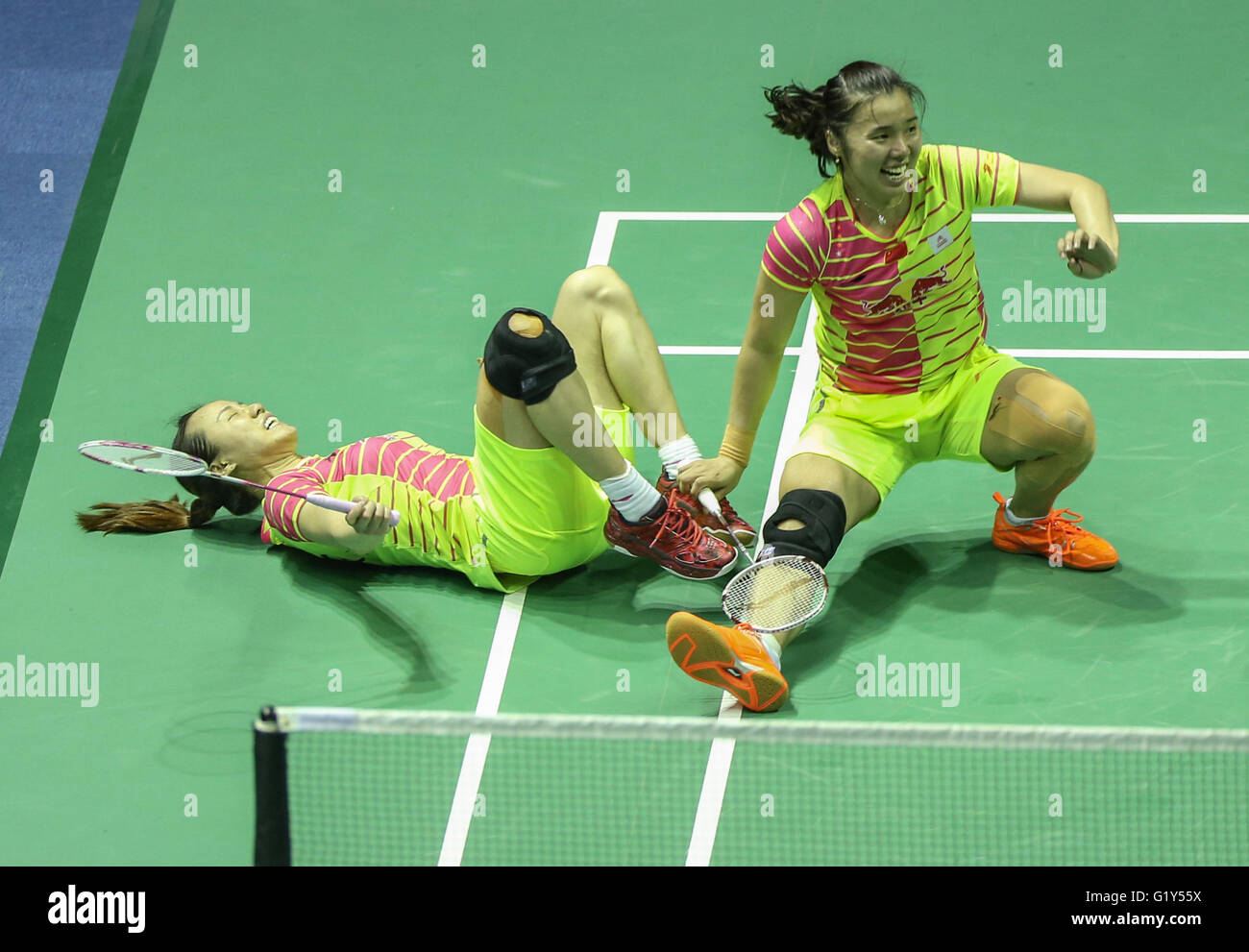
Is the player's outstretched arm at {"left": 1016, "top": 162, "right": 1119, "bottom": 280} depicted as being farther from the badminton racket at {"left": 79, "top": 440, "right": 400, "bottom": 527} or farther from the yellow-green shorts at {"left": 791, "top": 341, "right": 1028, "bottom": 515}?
the badminton racket at {"left": 79, "top": 440, "right": 400, "bottom": 527}

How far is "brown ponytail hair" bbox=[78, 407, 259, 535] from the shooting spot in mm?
6059

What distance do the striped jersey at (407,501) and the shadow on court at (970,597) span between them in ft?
3.57

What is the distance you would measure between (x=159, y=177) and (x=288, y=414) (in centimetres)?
223

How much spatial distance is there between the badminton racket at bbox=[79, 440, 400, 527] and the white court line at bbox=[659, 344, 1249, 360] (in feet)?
6.59

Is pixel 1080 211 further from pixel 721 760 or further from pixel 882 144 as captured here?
pixel 721 760

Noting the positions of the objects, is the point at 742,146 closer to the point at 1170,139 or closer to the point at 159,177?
the point at 1170,139

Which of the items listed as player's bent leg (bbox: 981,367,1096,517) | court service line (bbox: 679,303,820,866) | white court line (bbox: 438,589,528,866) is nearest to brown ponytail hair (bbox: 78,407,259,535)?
white court line (bbox: 438,589,528,866)

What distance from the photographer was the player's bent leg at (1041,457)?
5.42 m

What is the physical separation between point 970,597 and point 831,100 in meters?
1.69

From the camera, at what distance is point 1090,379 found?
22.0ft

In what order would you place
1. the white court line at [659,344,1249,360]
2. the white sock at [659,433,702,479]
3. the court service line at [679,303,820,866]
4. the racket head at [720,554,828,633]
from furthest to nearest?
the white court line at [659,344,1249,360]
the white sock at [659,433,702,479]
the racket head at [720,554,828,633]
the court service line at [679,303,820,866]

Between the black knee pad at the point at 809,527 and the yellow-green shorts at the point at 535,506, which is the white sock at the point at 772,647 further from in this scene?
the yellow-green shorts at the point at 535,506

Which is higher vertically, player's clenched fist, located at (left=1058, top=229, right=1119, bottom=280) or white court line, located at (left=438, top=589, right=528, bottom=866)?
player's clenched fist, located at (left=1058, top=229, right=1119, bottom=280)

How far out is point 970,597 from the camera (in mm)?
5688
